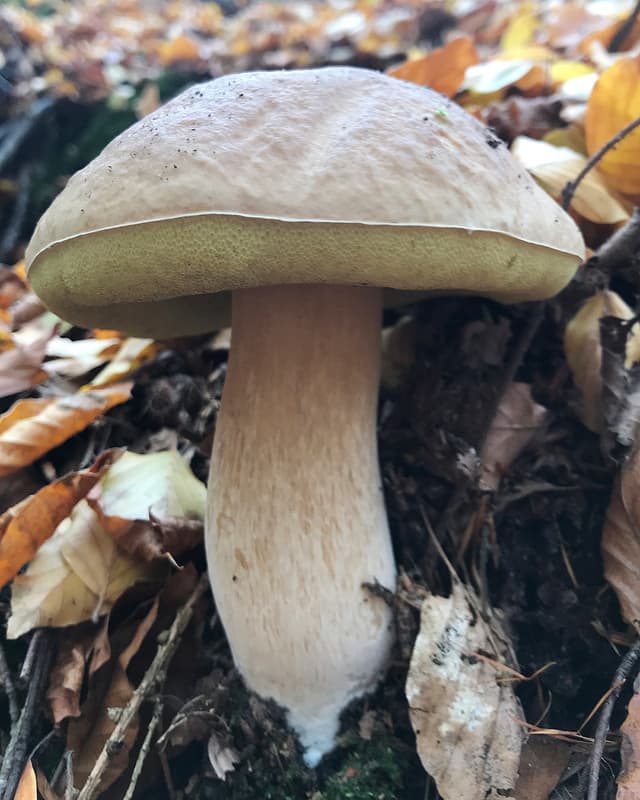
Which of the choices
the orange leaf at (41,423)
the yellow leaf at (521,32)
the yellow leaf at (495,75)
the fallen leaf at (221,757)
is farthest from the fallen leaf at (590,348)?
the yellow leaf at (521,32)

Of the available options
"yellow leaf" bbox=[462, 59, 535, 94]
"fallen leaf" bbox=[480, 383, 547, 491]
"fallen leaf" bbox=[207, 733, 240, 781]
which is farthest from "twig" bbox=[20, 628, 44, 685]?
"yellow leaf" bbox=[462, 59, 535, 94]

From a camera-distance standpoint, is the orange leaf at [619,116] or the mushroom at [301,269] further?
the orange leaf at [619,116]

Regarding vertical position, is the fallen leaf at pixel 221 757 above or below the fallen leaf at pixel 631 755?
below

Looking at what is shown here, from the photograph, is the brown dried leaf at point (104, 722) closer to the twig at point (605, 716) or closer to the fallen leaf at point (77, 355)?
the twig at point (605, 716)

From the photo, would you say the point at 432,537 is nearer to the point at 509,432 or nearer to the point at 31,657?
the point at 509,432

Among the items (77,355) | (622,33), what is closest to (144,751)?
(77,355)

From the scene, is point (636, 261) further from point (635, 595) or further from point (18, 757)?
point (18, 757)

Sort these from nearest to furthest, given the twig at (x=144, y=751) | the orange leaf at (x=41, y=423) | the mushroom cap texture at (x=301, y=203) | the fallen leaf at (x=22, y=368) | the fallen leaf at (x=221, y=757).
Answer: the mushroom cap texture at (x=301, y=203) < the twig at (x=144, y=751) < the fallen leaf at (x=221, y=757) < the orange leaf at (x=41, y=423) < the fallen leaf at (x=22, y=368)
